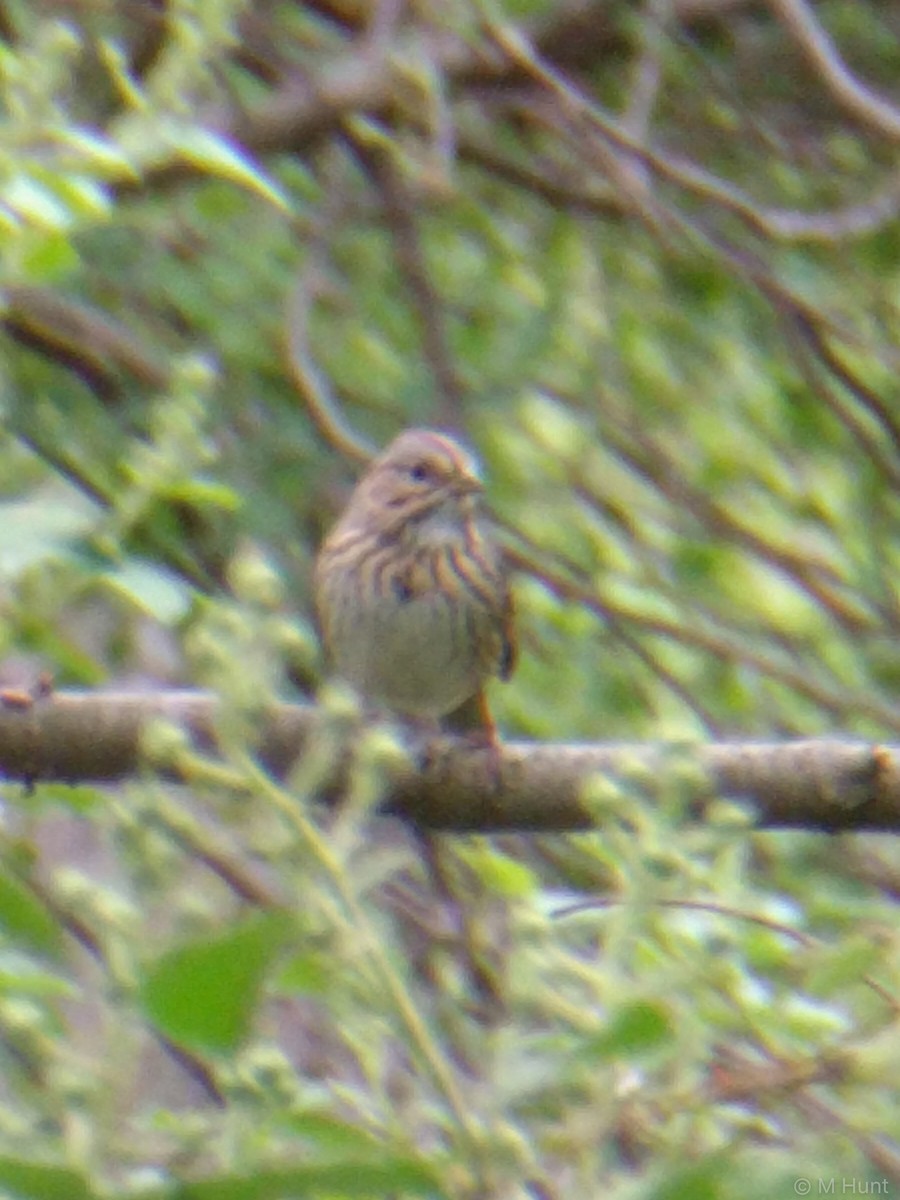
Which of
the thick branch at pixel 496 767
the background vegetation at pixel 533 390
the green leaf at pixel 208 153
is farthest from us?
the thick branch at pixel 496 767

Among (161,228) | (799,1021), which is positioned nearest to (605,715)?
(161,228)

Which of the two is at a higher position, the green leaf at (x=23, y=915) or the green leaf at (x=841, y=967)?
the green leaf at (x=23, y=915)

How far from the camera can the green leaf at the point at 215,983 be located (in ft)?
3.92

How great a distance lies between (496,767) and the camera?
3.03 m

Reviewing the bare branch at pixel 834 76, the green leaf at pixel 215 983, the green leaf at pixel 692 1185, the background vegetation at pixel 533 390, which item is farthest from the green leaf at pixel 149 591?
the bare branch at pixel 834 76

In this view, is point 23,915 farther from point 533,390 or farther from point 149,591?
point 533,390

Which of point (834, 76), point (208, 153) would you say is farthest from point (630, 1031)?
point (834, 76)

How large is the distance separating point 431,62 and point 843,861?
208cm

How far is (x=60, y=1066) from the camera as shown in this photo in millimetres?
1524

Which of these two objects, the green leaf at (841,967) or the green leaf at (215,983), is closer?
the green leaf at (215,983)

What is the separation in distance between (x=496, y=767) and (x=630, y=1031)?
173 centimetres

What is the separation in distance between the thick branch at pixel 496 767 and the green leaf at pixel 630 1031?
1.23m

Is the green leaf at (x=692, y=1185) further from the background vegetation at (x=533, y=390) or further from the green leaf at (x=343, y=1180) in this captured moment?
the background vegetation at (x=533, y=390)

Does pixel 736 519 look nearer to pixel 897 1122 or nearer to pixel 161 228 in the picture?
pixel 161 228
